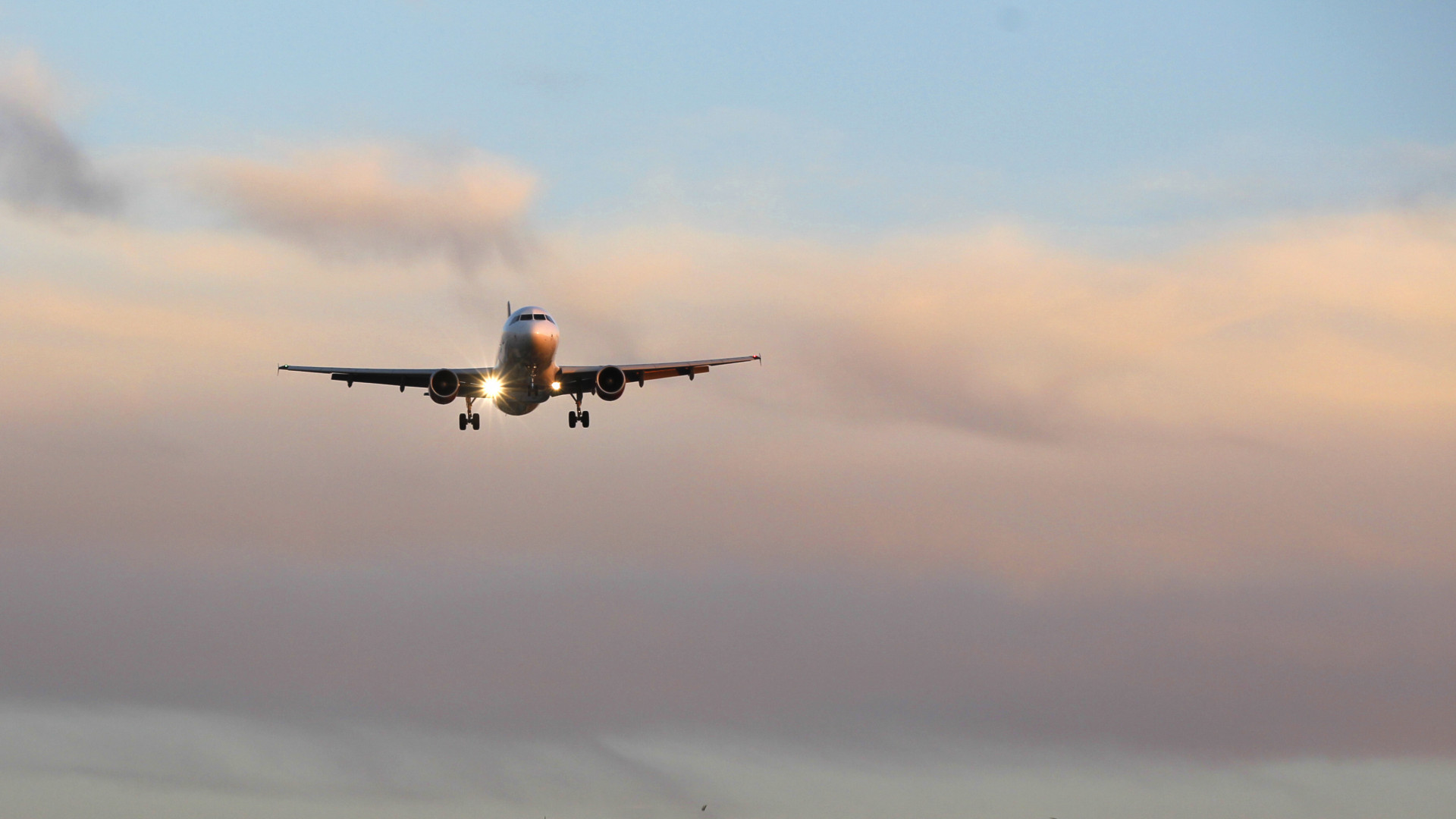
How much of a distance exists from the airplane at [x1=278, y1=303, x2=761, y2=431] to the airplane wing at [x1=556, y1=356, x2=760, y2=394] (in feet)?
0.12

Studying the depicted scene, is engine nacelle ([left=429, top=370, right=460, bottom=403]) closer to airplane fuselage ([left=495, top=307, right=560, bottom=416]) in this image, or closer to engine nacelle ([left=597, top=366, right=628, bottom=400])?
airplane fuselage ([left=495, top=307, right=560, bottom=416])

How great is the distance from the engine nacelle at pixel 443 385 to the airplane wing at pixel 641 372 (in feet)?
17.3

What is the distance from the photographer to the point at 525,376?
323 feet

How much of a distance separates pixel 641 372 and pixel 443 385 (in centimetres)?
1170

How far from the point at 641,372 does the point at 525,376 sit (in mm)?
9022

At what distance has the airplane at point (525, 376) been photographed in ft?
315

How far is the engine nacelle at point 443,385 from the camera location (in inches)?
3878

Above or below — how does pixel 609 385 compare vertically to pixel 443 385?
above

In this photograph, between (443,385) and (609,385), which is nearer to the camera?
(443,385)

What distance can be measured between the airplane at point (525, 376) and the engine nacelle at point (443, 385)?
0.04m

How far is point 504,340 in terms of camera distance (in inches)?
3819

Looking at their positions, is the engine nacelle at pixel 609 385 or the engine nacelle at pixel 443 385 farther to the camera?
the engine nacelle at pixel 609 385

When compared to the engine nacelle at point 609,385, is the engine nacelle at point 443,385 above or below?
below

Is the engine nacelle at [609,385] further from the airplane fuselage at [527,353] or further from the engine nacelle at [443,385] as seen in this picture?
the engine nacelle at [443,385]
